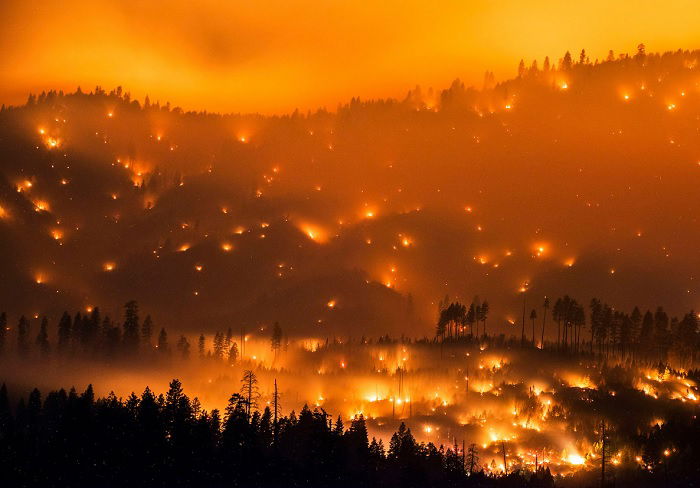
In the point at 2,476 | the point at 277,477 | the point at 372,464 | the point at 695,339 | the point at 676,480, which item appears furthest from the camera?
the point at 695,339

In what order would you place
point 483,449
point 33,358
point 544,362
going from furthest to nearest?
point 33,358 < point 544,362 < point 483,449

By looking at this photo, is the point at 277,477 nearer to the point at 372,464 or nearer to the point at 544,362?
the point at 372,464

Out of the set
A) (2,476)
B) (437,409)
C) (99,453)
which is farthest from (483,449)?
(2,476)

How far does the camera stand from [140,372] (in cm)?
19900

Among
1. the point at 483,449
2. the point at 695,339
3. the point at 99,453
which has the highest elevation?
the point at 695,339

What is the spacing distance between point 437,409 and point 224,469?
92.9 meters

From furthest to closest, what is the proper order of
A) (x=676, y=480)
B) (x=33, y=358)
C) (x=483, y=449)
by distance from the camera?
(x=33, y=358) → (x=483, y=449) → (x=676, y=480)

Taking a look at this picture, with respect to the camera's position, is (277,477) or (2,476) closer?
(2,476)

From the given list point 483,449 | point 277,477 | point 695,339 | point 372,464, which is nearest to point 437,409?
point 483,449

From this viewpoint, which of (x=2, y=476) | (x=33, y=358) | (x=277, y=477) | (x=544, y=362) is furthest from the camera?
(x=33, y=358)

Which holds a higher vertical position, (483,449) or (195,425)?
(195,425)

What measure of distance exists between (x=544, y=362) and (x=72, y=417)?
122136 millimetres

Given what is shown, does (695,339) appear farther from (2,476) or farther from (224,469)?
(2,476)

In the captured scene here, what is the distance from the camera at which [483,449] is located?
496ft
